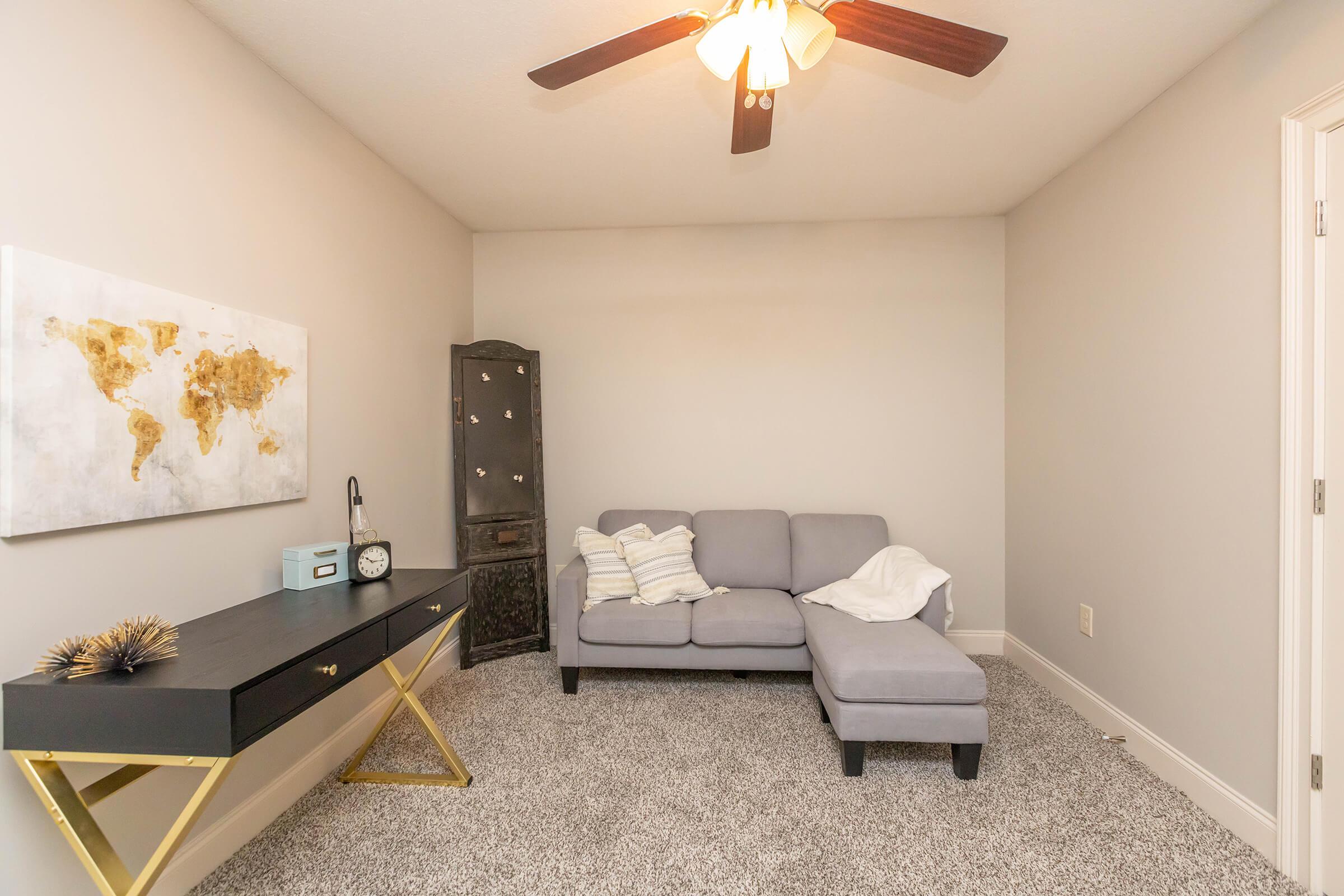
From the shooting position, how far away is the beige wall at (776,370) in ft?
12.1

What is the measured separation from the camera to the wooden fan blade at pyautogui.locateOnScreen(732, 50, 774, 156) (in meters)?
1.74

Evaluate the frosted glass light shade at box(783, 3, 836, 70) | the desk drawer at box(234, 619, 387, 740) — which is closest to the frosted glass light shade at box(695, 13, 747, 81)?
the frosted glass light shade at box(783, 3, 836, 70)

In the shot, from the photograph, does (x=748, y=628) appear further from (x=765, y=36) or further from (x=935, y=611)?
(x=765, y=36)

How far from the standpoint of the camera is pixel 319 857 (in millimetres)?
1874

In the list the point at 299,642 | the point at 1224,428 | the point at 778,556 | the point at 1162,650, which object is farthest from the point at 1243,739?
the point at 299,642

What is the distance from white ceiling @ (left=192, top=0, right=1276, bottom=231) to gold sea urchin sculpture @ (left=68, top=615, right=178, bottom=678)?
180cm

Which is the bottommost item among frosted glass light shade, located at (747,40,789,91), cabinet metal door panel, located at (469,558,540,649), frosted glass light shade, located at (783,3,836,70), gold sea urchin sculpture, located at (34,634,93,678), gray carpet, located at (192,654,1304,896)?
gray carpet, located at (192,654,1304,896)

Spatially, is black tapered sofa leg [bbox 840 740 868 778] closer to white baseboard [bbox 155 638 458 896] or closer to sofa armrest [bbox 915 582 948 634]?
sofa armrest [bbox 915 582 948 634]

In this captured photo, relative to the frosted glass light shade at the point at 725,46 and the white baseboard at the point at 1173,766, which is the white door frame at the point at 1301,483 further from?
the frosted glass light shade at the point at 725,46

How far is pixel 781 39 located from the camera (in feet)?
5.17

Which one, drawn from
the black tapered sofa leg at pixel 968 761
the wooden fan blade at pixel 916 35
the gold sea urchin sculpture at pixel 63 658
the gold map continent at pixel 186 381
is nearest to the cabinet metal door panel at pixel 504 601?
the gold map continent at pixel 186 381

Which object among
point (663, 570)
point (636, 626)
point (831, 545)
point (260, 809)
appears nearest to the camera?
point (260, 809)

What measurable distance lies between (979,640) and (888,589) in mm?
1057

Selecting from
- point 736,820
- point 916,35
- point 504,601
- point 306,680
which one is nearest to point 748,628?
point 736,820
